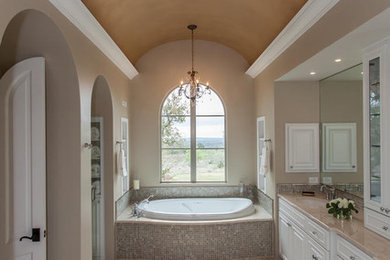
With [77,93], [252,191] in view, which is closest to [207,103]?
[252,191]

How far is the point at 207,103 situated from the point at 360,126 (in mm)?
2745

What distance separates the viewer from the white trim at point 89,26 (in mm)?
Result: 2217

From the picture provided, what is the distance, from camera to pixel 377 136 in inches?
85.2

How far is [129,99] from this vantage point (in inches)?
190

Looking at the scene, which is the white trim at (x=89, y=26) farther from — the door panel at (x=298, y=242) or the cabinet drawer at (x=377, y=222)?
the door panel at (x=298, y=242)

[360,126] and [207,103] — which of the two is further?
[207,103]

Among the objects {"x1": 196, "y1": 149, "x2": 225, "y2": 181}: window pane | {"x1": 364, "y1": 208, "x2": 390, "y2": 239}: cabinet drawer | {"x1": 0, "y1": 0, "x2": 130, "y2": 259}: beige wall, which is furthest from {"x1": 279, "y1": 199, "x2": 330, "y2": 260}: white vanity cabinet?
{"x1": 0, "y1": 0, "x2": 130, "y2": 259}: beige wall

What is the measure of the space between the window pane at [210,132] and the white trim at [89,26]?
189 centimetres

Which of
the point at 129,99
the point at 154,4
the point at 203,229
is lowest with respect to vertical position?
the point at 203,229

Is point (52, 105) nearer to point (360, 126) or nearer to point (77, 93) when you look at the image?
point (77, 93)

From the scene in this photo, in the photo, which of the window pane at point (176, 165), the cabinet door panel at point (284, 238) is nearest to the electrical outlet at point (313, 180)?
the cabinet door panel at point (284, 238)

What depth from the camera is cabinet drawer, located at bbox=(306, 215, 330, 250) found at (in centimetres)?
246

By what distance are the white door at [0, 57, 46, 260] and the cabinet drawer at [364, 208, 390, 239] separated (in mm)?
2672

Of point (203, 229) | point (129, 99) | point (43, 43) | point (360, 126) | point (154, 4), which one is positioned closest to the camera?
point (43, 43)
